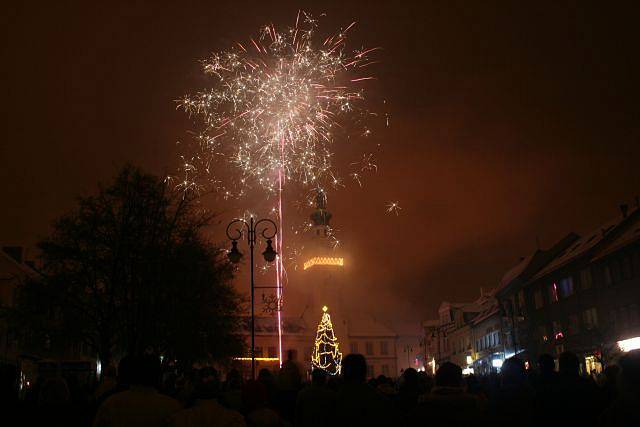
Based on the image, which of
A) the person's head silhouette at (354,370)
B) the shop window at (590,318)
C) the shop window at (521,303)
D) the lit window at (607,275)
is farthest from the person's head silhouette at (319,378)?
the shop window at (521,303)

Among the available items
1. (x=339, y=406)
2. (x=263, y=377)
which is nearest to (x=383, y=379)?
(x=263, y=377)

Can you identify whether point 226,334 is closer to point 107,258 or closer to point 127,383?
point 107,258

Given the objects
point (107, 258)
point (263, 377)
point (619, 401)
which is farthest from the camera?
point (107, 258)

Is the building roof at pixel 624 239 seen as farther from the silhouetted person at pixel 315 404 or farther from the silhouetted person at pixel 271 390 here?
the silhouetted person at pixel 315 404

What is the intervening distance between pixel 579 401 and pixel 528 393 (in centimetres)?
54

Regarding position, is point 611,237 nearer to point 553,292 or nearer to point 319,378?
point 553,292

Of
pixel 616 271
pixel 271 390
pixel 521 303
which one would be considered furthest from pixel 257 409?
pixel 521 303

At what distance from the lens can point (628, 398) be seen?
5441 mm

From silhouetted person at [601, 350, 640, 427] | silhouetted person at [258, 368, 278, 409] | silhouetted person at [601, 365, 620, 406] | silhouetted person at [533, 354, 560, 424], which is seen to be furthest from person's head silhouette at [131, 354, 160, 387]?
silhouetted person at [258, 368, 278, 409]

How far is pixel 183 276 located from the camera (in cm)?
3225

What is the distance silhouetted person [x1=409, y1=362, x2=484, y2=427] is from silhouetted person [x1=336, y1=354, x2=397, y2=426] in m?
0.32

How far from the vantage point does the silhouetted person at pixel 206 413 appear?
238 inches

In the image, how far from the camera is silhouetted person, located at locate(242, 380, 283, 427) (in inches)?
338

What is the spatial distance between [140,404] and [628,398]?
12.8 ft
